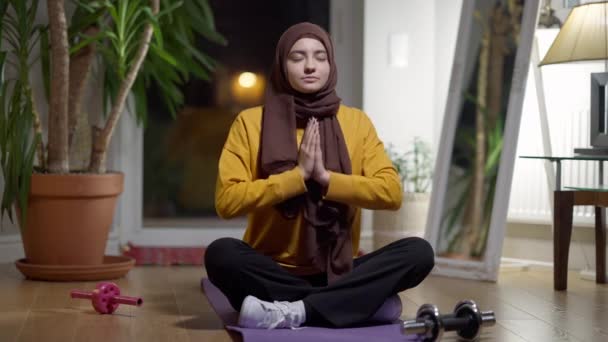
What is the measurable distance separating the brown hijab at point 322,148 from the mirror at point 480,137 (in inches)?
54.8

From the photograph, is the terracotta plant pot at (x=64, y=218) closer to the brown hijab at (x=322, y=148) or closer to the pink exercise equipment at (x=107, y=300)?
the pink exercise equipment at (x=107, y=300)

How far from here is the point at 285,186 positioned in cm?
284

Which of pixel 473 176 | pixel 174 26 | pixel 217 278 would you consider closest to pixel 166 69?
pixel 174 26

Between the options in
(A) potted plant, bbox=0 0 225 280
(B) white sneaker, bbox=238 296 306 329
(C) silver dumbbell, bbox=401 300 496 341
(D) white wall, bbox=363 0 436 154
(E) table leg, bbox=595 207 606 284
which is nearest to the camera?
(C) silver dumbbell, bbox=401 300 496 341

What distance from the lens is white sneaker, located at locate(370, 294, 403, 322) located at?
295 cm

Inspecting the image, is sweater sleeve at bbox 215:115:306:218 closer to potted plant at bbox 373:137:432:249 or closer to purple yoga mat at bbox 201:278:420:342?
purple yoga mat at bbox 201:278:420:342

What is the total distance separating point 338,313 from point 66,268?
165cm

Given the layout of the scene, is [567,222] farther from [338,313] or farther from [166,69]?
[166,69]

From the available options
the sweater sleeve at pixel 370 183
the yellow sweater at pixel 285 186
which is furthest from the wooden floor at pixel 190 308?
the sweater sleeve at pixel 370 183

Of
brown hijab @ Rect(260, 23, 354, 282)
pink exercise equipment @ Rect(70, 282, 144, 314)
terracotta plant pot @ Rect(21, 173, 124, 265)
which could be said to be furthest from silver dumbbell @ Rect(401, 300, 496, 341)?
terracotta plant pot @ Rect(21, 173, 124, 265)

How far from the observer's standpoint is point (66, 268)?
4.08m

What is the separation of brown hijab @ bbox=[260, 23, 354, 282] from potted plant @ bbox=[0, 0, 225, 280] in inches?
49.9

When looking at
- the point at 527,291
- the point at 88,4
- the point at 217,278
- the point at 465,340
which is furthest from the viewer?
the point at 88,4

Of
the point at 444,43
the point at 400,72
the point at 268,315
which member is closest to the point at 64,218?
the point at 268,315
